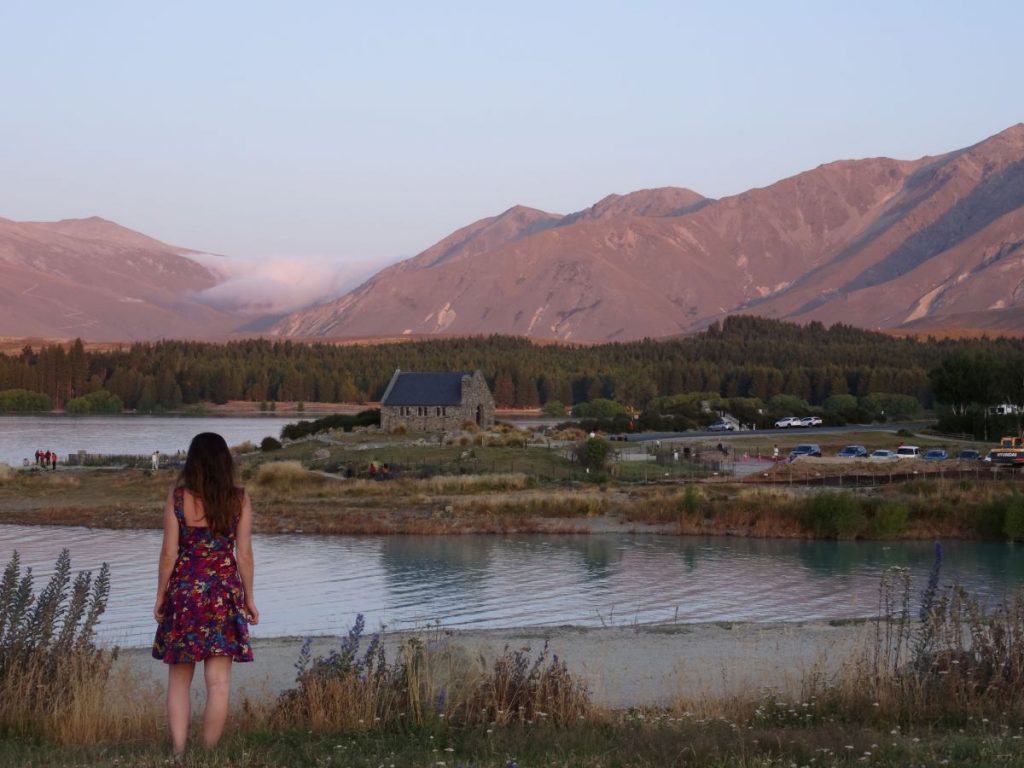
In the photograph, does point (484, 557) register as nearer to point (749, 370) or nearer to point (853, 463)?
point (853, 463)

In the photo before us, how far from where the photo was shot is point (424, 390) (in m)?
65.8

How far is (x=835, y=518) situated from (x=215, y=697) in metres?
29.2

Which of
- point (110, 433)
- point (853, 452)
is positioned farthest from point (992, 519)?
point (110, 433)

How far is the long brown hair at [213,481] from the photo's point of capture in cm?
750

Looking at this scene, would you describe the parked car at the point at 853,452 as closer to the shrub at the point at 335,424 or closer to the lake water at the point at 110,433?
the shrub at the point at 335,424

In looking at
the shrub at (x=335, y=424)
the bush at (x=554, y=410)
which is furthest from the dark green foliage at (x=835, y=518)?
the bush at (x=554, y=410)

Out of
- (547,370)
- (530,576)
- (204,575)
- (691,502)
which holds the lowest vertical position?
(530,576)

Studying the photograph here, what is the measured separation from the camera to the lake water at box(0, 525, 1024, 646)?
22.4m

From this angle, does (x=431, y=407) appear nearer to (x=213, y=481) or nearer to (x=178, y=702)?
(x=178, y=702)

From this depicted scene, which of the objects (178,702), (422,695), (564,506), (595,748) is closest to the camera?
(178,702)

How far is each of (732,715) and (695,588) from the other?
16.5 meters

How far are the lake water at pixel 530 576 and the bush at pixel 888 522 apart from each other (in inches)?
41.8

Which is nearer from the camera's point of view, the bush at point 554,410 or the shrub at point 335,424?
the shrub at point 335,424

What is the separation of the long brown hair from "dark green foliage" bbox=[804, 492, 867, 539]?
96.6ft
